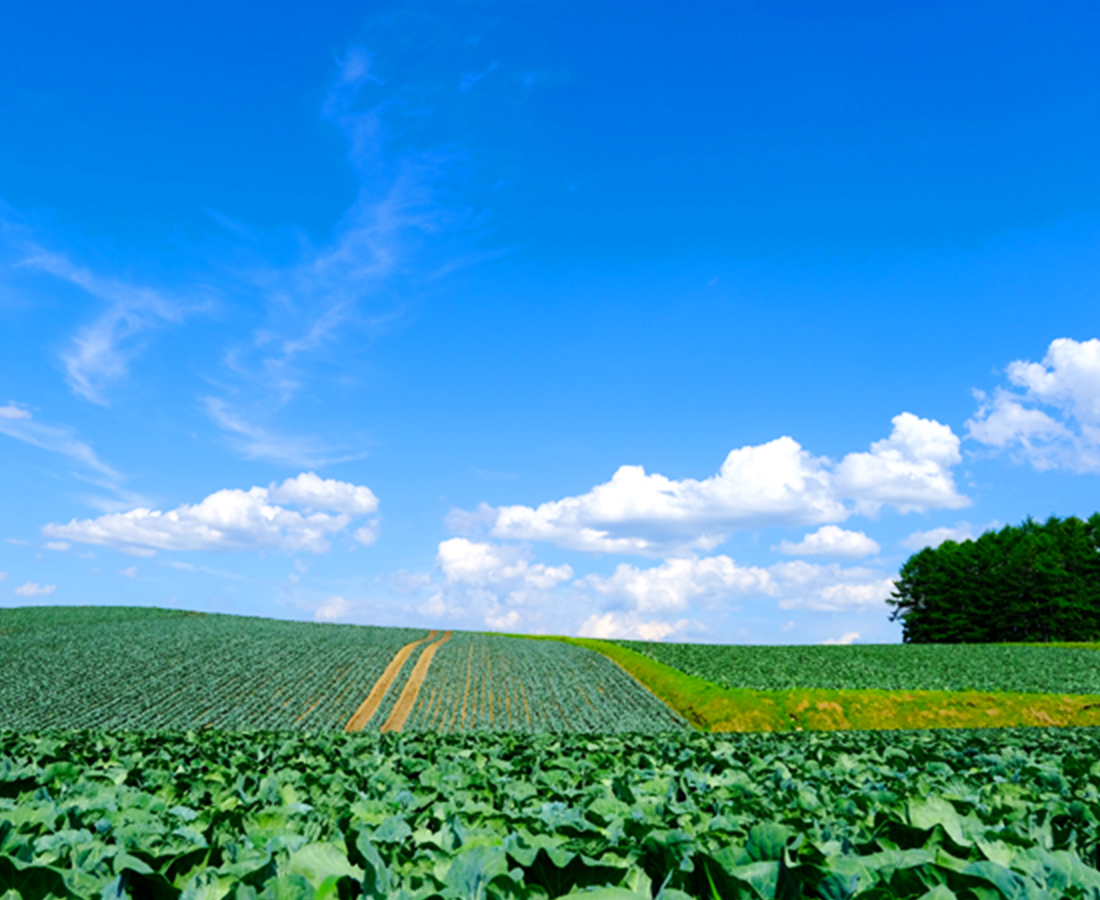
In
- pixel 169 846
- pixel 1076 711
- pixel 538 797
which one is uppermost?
pixel 169 846

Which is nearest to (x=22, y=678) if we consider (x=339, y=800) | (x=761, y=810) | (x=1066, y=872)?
(x=339, y=800)

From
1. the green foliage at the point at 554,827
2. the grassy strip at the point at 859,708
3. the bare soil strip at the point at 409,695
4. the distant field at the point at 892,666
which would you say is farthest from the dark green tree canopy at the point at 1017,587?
the green foliage at the point at 554,827

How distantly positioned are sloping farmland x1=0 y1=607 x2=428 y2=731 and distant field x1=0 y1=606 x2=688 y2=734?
9cm

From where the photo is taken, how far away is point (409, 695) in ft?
112

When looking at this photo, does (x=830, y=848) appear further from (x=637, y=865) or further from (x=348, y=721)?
(x=348, y=721)

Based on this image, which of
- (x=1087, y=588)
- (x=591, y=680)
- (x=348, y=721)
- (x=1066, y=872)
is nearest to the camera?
(x=1066, y=872)

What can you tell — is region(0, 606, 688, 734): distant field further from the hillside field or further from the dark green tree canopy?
the dark green tree canopy

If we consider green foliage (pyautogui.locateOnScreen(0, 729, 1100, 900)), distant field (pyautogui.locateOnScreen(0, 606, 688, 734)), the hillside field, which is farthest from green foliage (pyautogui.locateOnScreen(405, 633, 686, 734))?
green foliage (pyautogui.locateOnScreen(0, 729, 1100, 900))

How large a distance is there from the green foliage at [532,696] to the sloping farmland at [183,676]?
3.76 m

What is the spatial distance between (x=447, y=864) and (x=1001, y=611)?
9606 cm

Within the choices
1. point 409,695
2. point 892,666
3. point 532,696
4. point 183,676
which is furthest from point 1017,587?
point 183,676

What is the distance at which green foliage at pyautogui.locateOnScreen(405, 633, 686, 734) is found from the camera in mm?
29922

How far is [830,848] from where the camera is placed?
148 inches

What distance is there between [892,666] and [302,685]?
38.5m
